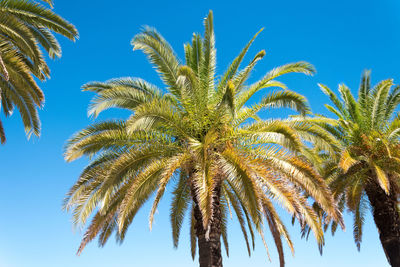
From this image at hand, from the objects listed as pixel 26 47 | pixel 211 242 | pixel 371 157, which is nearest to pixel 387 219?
pixel 371 157

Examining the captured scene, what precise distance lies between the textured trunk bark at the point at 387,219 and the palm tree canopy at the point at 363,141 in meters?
0.41

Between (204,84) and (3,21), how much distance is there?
6436mm

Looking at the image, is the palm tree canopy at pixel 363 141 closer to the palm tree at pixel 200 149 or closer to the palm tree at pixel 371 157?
the palm tree at pixel 371 157

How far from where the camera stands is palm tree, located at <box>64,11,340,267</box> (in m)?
12.5

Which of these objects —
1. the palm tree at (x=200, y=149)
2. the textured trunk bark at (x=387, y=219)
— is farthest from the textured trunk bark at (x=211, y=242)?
the textured trunk bark at (x=387, y=219)

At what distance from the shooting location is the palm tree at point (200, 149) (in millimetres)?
12523

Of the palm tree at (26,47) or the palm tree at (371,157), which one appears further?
the palm tree at (371,157)

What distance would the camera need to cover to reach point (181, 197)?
642 inches

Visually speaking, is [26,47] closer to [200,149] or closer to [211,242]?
[200,149]

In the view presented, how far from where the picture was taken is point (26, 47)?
1382 cm

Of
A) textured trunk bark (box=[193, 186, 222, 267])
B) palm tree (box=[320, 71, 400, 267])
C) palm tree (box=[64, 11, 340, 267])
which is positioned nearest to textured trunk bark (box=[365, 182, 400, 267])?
palm tree (box=[320, 71, 400, 267])

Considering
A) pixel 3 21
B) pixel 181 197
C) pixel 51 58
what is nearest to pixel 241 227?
pixel 181 197

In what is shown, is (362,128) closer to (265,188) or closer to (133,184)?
(265,188)

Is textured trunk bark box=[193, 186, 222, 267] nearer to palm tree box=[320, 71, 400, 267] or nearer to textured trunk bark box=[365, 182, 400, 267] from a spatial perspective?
palm tree box=[320, 71, 400, 267]
